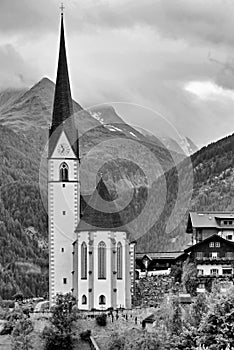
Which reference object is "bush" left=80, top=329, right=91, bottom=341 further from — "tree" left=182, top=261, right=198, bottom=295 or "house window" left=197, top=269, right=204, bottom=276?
"house window" left=197, top=269, right=204, bottom=276

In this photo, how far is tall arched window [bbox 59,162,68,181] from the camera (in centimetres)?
12100

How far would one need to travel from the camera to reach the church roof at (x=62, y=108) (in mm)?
122625

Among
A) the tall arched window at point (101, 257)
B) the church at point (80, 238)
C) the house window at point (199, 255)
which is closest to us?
the house window at point (199, 255)

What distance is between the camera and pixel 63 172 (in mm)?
121062

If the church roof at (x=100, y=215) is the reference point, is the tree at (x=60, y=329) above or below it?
below

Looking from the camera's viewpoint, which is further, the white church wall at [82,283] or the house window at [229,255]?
the house window at [229,255]

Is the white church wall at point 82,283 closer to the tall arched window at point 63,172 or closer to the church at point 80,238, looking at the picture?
the church at point 80,238

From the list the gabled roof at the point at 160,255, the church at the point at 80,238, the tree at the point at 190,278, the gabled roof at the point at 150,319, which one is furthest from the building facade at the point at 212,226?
the gabled roof at the point at 150,319

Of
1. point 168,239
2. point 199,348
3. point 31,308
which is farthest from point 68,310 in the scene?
point 168,239

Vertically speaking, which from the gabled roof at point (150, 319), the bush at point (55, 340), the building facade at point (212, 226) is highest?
the building facade at point (212, 226)

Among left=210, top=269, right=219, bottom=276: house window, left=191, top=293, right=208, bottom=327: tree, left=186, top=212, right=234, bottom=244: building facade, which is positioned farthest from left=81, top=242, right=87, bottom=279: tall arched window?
left=191, top=293, right=208, bottom=327: tree

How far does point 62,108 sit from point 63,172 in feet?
32.0

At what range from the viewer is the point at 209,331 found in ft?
229

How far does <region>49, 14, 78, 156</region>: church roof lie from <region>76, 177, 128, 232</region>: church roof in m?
7.49
